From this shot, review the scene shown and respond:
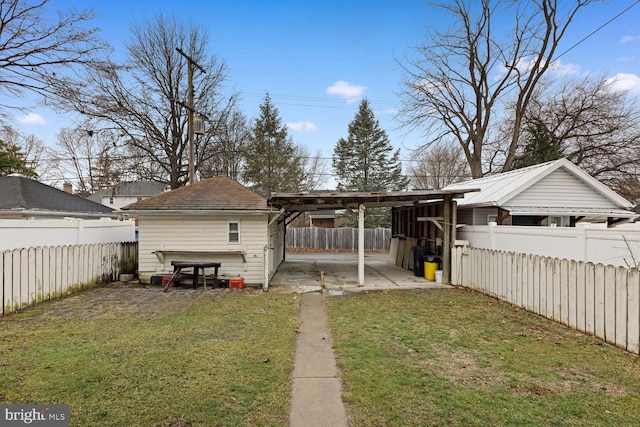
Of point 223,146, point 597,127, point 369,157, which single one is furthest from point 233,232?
point 597,127

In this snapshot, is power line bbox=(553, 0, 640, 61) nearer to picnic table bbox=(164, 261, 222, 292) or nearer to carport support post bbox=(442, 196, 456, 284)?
carport support post bbox=(442, 196, 456, 284)

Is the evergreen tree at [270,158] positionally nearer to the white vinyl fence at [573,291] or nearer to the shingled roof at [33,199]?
the shingled roof at [33,199]

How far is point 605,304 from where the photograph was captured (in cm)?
504

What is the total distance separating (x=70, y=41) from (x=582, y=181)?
15.9 metres

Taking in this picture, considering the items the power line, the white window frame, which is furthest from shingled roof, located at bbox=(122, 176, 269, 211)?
the power line

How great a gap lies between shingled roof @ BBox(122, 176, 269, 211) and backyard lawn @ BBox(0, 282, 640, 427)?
12.4 ft

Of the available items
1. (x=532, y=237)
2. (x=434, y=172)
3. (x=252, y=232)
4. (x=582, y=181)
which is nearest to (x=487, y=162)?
(x=434, y=172)

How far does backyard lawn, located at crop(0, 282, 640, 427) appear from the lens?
3.02 meters

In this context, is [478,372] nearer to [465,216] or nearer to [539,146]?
[465,216]

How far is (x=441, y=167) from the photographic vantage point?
119 ft

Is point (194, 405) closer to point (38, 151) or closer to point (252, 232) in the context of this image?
point (252, 232)

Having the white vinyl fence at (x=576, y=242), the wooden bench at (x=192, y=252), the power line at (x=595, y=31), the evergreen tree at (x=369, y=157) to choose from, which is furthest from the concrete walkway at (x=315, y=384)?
the evergreen tree at (x=369, y=157)

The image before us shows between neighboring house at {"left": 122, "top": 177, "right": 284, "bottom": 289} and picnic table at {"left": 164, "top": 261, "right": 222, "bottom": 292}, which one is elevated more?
neighboring house at {"left": 122, "top": 177, "right": 284, "bottom": 289}

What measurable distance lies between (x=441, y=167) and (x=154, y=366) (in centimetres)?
3637
